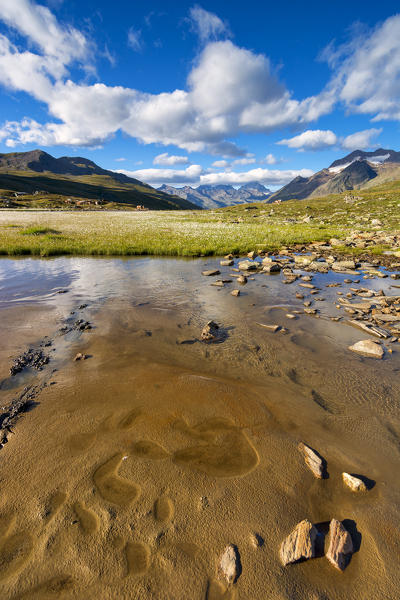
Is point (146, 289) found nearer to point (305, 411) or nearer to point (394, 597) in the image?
point (305, 411)

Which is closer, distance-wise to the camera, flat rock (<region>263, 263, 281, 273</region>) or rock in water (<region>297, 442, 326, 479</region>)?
rock in water (<region>297, 442, 326, 479</region>)

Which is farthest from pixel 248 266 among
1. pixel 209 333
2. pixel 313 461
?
pixel 313 461

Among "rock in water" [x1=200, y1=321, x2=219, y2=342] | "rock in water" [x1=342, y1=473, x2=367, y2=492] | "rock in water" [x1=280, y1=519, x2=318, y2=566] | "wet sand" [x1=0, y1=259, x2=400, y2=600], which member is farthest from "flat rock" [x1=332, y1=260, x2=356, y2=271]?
"rock in water" [x1=280, y1=519, x2=318, y2=566]

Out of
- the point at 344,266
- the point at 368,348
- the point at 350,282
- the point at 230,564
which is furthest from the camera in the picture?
the point at 344,266

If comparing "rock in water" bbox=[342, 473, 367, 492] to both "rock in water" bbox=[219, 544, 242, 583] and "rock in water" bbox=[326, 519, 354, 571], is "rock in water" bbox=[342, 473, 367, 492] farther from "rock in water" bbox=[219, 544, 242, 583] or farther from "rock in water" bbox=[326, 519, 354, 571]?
"rock in water" bbox=[219, 544, 242, 583]

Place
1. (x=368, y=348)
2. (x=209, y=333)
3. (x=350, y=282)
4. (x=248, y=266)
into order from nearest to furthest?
(x=368, y=348) → (x=209, y=333) → (x=350, y=282) → (x=248, y=266)

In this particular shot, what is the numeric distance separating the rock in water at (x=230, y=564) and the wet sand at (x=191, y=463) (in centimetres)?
7

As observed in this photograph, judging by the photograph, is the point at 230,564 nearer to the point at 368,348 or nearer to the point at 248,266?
the point at 368,348

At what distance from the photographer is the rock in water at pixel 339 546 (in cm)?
316

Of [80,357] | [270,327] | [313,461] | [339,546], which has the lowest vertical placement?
[80,357]

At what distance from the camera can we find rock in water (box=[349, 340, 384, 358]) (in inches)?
316

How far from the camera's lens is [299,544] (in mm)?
3258

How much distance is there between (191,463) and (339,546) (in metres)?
2.31

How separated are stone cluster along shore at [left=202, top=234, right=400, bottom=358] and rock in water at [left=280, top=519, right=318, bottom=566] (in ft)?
19.7
